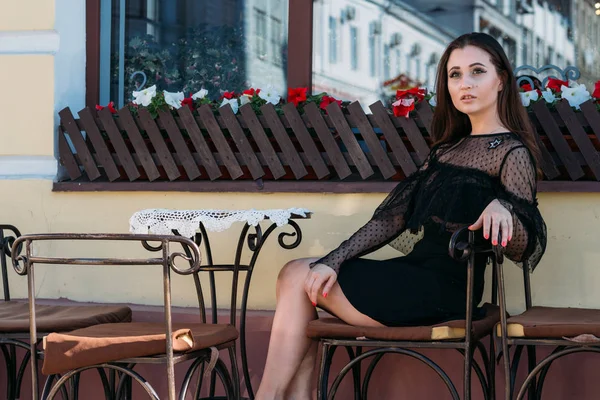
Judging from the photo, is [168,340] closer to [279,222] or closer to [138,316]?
[279,222]

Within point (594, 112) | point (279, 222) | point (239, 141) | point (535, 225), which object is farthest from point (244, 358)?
point (594, 112)

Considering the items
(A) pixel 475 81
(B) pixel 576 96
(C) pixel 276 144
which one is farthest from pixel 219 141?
(B) pixel 576 96

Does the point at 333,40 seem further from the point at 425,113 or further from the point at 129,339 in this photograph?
the point at 129,339

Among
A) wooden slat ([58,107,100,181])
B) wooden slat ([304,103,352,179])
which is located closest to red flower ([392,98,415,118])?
wooden slat ([304,103,352,179])

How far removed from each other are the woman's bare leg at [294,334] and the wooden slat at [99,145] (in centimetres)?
125

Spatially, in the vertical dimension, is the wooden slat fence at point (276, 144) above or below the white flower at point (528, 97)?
below

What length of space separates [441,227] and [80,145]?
180cm

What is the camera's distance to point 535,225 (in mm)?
3275

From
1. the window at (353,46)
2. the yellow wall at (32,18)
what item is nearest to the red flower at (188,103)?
the yellow wall at (32,18)

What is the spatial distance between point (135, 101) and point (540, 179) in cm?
182

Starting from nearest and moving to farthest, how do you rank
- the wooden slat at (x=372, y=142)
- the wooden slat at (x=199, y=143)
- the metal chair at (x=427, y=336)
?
the metal chair at (x=427, y=336)
the wooden slat at (x=372, y=142)
the wooden slat at (x=199, y=143)

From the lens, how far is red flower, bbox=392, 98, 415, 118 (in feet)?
13.4

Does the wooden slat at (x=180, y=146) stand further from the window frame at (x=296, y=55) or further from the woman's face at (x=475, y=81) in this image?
the woman's face at (x=475, y=81)

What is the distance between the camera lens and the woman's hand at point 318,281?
3.38m
